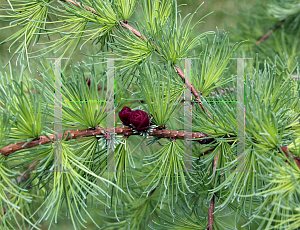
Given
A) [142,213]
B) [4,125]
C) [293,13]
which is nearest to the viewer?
[4,125]

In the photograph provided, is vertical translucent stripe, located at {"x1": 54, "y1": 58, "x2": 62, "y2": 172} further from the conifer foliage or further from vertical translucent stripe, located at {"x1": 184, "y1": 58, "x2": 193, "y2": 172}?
vertical translucent stripe, located at {"x1": 184, "y1": 58, "x2": 193, "y2": 172}

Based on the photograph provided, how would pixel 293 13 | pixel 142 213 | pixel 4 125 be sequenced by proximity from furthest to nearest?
pixel 293 13 < pixel 142 213 < pixel 4 125

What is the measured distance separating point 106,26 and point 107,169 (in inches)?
5.1

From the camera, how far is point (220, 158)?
0.25 metres

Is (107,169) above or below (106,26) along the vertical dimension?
below

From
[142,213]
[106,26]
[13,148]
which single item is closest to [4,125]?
[13,148]

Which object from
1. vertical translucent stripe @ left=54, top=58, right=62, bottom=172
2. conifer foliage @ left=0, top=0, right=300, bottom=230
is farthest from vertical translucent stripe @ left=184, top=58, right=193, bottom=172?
vertical translucent stripe @ left=54, top=58, right=62, bottom=172

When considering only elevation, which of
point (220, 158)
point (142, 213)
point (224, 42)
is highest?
point (224, 42)

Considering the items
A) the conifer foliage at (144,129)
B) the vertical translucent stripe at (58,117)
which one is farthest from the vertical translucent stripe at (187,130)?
the vertical translucent stripe at (58,117)

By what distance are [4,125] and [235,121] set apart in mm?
167

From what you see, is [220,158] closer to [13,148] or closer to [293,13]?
[13,148]

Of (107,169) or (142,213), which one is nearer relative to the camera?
(107,169)

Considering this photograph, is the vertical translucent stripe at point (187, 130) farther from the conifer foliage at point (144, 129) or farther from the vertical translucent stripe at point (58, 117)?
the vertical translucent stripe at point (58, 117)

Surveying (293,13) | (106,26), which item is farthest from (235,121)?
(293,13)
